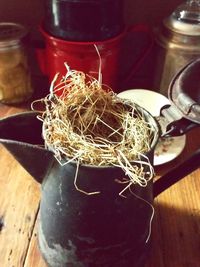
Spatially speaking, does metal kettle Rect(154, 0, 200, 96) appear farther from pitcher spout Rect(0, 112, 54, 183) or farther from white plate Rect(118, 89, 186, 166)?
pitcher spout Rect(0, 112, 54, 183)

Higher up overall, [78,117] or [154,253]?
[78,117]

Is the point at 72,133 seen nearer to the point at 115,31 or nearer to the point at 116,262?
the point at 116,262

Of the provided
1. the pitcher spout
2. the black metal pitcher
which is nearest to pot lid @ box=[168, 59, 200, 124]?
the black metal pitcher

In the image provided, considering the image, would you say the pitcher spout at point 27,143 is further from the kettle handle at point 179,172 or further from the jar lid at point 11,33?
the jar lid at point 11,33

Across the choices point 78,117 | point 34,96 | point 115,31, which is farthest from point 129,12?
point 78,117

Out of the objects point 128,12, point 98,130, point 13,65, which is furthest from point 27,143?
point 128,12

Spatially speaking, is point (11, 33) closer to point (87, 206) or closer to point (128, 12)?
point (128, 12)

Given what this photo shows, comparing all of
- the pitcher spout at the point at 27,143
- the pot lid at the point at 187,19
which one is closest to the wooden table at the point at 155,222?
the pitcher spout at the point at 27,143
